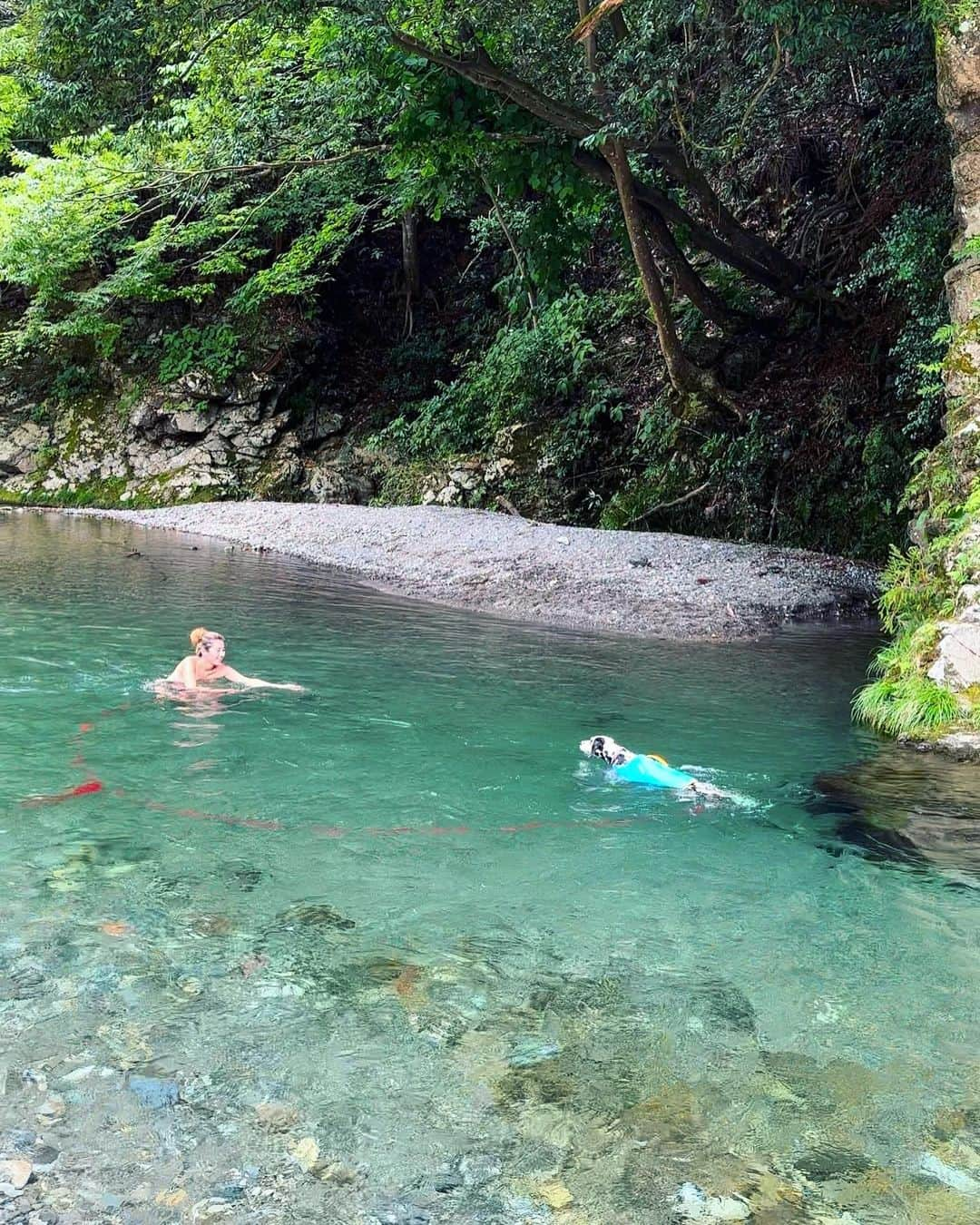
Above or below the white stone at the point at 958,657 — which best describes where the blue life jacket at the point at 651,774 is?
below

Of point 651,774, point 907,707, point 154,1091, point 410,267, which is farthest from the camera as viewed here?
point 410,267

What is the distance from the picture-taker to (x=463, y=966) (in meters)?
4.10

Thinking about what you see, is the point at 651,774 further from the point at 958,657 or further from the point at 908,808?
the point at 958,657

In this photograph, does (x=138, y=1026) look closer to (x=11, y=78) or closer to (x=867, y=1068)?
(x=867, y=1068)

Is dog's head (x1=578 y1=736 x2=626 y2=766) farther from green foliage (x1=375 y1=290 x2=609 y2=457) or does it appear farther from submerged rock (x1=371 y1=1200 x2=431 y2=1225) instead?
green foliage (x1=375 y1=290 x2=609 y2=457)

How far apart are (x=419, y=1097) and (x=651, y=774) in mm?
3238

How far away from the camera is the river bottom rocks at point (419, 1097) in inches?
111

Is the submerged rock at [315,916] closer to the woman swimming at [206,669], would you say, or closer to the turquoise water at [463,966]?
the turquoise water at [463,966]

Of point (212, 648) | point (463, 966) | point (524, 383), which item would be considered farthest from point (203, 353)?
point (463, 966)

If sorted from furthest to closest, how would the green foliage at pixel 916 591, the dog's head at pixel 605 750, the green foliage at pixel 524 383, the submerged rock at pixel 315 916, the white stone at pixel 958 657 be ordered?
the green foliage at pixel 524 383 → the green foliage at pixel 916 591 → the white stone at pixel 958 657 → the dog's head at pixel 605 750 → the submerged rock at pixel 315 916

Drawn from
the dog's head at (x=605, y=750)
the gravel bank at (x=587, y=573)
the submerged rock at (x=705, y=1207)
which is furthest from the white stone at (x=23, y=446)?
the submerged rock at (x=705, y=1207)

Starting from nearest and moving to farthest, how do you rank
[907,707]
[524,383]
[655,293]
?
[907,707] < [655,293] < [524,383]

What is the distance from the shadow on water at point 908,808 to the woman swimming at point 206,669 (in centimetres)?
418

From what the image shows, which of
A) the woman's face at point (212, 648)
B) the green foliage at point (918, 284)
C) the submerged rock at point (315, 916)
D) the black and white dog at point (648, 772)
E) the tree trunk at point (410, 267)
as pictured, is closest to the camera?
the submerged rock at point (315, 916)
